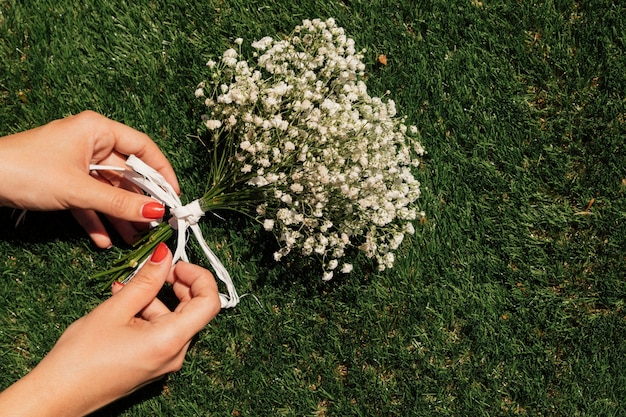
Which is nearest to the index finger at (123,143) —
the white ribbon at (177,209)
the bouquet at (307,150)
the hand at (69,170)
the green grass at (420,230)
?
the hand at (69,170)

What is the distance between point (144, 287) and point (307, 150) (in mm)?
1116

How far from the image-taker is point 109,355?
3.03 metres

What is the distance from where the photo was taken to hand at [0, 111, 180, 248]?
10.5 feet

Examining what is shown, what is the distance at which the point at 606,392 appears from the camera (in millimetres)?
4105

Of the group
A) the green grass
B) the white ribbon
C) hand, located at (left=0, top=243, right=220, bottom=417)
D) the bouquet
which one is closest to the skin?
hand, located at (left=0, top=243, right=220, bottom=417)

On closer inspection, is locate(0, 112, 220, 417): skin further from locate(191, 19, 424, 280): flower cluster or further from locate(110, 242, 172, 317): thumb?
locate(191, 19, 424, 280): flower cluster

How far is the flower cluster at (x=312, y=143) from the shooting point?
129 inches

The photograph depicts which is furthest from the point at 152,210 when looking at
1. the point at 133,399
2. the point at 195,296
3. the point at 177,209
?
the point at 133,399

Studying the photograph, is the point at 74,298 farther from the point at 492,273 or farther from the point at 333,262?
the point at 492,273

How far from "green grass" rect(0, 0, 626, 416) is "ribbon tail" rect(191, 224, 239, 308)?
0.62ft

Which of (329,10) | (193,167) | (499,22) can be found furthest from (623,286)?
Result: (193,167)

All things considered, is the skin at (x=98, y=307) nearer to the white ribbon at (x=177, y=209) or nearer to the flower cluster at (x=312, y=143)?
the white ribbon at (x=177, y=209)

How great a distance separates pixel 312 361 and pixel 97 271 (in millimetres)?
1543

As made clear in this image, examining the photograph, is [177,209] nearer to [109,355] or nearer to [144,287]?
[144,287]
